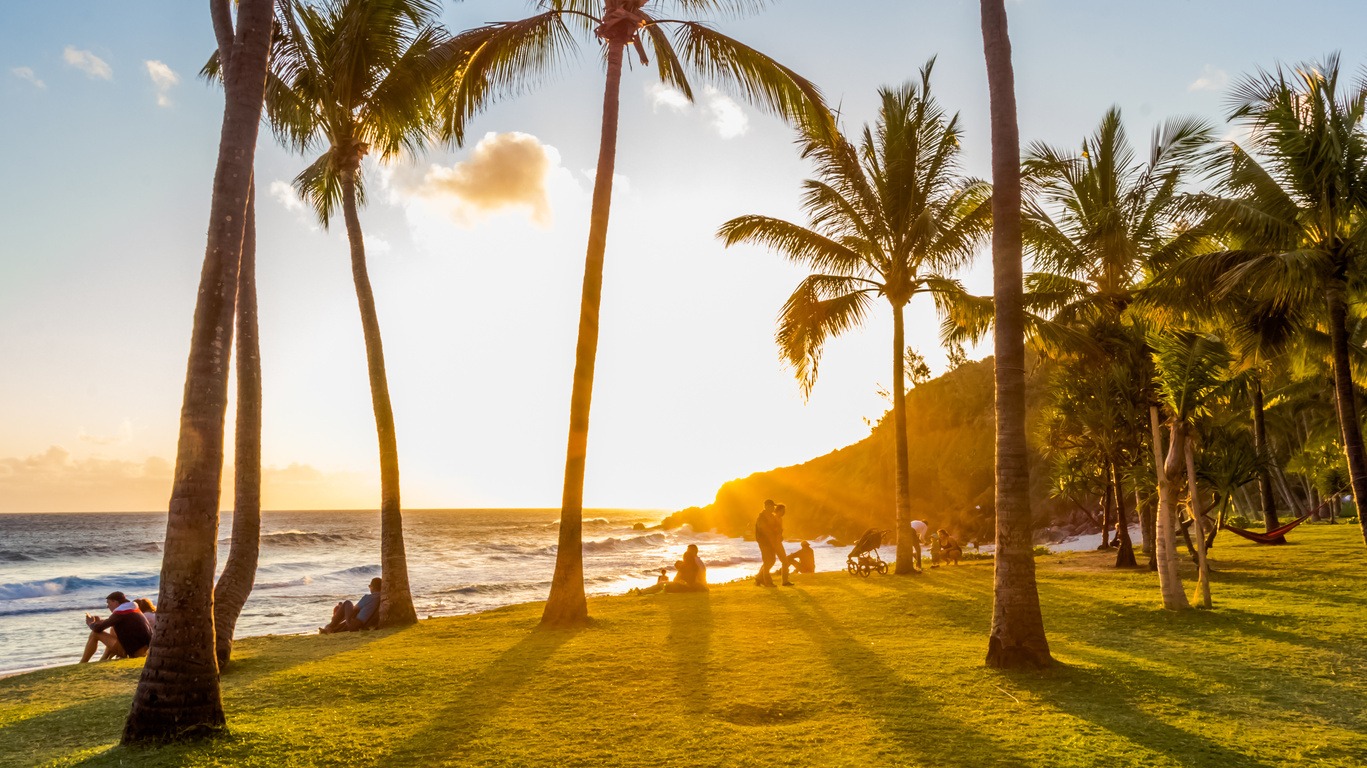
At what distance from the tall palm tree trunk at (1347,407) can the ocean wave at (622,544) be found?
156 feet

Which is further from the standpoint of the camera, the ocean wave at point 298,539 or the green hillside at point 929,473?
the ocean wave at point 298,539

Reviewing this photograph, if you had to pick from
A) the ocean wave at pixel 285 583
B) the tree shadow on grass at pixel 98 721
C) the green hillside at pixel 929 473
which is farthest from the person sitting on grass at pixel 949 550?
the ocean wave at pixel 285 583

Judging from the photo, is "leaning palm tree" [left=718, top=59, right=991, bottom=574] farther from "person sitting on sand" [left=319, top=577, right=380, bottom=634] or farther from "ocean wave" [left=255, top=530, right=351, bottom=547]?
"ocean wave" [left=255, top=530, right=351, bottom=547]

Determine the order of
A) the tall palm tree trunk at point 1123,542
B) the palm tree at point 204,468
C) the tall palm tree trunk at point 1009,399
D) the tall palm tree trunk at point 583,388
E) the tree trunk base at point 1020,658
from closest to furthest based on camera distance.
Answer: the palm tree at point 204,468, the tree trunk base at point 1020,658, the tall palm tree trunk at point 1009,399, the tall palm tree trunk at point 583,388, the tall palm tree trunk at point 1123,542

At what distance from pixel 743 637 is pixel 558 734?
4426 mm

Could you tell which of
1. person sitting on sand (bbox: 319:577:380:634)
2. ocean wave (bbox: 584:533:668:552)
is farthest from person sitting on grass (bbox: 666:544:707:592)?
ocean wave (bbox: 584:533:668:552)

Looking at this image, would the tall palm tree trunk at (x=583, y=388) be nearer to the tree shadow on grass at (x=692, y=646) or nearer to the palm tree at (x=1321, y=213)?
the tree shadow on grass at (x=692, y=646)

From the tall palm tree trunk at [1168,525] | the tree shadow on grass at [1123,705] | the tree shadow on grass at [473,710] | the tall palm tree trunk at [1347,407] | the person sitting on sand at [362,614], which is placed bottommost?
the person sitting on sand at [362,614]

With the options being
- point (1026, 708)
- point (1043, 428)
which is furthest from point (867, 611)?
point (1043, 428)

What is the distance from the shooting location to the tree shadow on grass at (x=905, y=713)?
4582 mm

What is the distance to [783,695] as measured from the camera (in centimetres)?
629

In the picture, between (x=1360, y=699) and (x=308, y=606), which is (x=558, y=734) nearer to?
(x=1360, y=699)

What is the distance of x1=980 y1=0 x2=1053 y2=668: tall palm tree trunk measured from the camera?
6.98 meters

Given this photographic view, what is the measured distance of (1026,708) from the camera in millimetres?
5613
